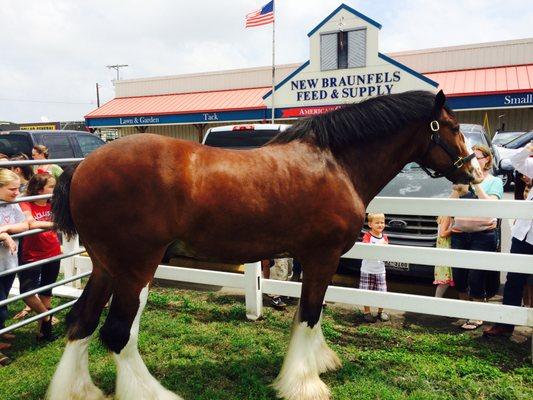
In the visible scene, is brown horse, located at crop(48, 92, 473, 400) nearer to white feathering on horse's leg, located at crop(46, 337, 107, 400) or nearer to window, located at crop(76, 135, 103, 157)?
white feathering on horse's leg, located at crop(46, 337, 107, 400)

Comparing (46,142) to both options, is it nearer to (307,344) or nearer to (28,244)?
(28,244)

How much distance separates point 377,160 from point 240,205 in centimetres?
127

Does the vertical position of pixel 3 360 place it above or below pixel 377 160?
below

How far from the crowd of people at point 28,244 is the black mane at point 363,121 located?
2432mm

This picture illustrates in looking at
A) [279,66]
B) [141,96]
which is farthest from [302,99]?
[141,96]

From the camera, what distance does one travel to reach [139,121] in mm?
25328

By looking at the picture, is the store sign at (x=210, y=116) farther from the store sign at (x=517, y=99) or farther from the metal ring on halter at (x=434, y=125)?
the metal ring on halter at (x=434, y=125)

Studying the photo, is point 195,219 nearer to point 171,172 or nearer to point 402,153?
point 171,172

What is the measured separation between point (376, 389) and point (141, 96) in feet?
93.4

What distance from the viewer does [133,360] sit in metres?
2.92

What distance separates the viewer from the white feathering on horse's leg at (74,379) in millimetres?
2955

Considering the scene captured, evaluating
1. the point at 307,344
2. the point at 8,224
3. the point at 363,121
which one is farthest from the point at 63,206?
the point at 363,121

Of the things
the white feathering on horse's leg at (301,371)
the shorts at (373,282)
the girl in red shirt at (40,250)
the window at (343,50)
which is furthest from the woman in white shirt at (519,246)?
the window at (343,50)

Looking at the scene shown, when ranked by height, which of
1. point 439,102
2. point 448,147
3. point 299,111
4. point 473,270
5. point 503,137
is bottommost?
point 473,270
